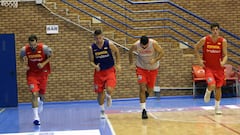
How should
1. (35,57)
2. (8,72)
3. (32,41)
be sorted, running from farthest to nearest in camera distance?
1. (8,72)
2. (35,57)
3. (32,41)

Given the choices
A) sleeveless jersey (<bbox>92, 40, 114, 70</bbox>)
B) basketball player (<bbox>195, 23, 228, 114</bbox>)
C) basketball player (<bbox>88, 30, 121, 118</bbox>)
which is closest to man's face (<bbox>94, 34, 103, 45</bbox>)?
basketball player (<bbox>88, 30, 121, 118</bbox>)

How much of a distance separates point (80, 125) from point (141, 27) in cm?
663

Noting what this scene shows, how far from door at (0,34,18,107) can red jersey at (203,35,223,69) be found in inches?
254

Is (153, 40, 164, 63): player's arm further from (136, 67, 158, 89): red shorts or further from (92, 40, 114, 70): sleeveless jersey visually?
(92, 40, 114, 70): sleeveless jersey

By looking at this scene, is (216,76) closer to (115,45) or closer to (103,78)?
(103,78)

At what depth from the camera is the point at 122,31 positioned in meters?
14.6

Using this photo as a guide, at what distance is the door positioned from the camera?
13422mm

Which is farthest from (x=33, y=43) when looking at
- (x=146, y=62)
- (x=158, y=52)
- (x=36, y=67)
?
(x=158, y=52)

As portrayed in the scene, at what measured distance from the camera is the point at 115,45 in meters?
13.7

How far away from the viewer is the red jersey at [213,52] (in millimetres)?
9578

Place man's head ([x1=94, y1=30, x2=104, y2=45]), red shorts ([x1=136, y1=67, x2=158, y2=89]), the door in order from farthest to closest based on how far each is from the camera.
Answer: the door, red shorts ([x1=136, y1=67, x2=158, y2=89]), man's head ([x1=94, y1=30, x2=104, y2=45])

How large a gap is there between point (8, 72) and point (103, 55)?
16.3ft

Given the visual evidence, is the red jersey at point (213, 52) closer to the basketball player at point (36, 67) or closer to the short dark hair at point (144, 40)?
the short dark hair at point (144, 40)

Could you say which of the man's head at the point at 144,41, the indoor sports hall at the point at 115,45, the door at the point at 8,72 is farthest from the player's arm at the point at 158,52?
the door at the point at 8,72
